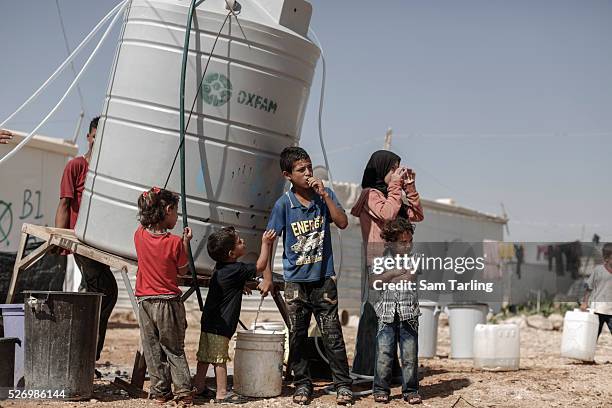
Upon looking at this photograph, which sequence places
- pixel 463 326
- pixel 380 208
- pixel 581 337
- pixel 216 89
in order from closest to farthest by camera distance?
1. pixel 216 89
2. pixel 380 208
3. pixel 581 337
4. pixel 463 326

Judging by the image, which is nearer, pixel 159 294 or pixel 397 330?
pixel 159 294

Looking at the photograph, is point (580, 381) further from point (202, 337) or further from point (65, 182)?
point (65, 182)

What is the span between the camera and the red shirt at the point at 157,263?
5.24 m

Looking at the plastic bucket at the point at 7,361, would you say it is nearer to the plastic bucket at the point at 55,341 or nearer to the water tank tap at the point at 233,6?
the plastic bucket at the point at 55,341

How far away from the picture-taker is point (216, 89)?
568 cm

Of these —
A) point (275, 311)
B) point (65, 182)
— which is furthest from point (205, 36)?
point (275, 311)

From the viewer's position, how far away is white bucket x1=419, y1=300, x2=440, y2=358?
365 inches

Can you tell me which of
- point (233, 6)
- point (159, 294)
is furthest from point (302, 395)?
point (233, 6)

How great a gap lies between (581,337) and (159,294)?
519cm

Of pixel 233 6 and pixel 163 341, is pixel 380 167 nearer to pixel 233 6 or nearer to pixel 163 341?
pixel 233 6

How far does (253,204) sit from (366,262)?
0.91 m

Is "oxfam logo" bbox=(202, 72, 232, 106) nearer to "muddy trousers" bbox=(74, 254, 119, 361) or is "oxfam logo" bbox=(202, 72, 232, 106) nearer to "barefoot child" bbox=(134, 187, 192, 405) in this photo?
"barefoot child" bbox=(134, 187, 192, 405)

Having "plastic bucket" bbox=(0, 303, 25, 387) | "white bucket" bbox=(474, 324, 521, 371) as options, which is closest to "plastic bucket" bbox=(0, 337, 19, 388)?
"plastic bucket" bbox=(0, 303, 25, 387)

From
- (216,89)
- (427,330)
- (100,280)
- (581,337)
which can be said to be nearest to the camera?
(216,89)
